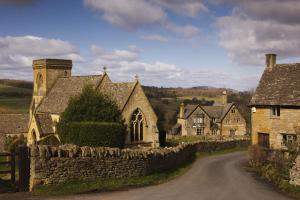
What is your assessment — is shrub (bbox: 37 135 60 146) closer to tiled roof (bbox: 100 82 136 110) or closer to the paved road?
tiled roof (bbox: 100 82 136 110)

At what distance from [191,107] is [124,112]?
174 feet

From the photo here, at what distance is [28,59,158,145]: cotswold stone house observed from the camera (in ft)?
150

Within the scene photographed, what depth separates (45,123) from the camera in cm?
4944

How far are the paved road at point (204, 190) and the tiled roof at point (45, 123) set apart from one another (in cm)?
2438

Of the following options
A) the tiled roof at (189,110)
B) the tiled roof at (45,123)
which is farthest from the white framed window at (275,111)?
the tiled roof at (189,110)

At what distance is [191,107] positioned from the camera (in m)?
96.8

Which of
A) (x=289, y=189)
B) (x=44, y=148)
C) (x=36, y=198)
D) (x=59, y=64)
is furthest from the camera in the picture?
(x=59, y=64)

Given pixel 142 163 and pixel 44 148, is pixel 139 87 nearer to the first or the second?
pixel 142 163

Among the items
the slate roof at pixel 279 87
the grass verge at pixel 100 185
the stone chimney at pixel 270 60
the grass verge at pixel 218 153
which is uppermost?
the stone chimney at pixel 270 60

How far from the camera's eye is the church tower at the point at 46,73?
59000mm

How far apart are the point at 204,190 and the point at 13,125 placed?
43.4m

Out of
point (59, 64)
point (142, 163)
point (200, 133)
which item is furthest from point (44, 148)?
point (200, 133)

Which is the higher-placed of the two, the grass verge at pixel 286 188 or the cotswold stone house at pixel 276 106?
the cotswold stone house at pixel 276 106

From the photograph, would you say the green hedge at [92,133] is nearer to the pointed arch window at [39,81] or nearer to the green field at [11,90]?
the pointed arch window at [39,81]
